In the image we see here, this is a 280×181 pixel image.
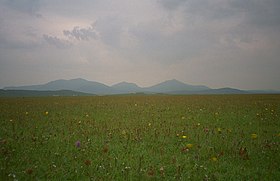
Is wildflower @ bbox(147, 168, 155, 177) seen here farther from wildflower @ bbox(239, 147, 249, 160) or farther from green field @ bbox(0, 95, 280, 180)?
wildflower @ bbox(239, 147, 249, 160)

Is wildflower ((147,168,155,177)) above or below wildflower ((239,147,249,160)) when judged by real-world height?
below

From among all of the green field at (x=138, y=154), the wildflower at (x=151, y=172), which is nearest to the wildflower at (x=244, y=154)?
the green field at (x=138, y=154)

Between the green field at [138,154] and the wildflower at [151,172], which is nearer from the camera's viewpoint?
the wildflower at [151,172]

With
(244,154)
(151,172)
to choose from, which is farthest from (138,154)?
(244,154)

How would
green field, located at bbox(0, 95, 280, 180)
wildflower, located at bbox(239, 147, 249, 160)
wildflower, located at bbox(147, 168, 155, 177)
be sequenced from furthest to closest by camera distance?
wildflower, located at bbox(239, 147, 249, 160), green field, located at bbox(0, 95, 280, 180), wildflower, located at bbox(147, 168, 155, 177)

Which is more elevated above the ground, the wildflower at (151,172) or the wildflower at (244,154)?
the wildflower at (244,154)

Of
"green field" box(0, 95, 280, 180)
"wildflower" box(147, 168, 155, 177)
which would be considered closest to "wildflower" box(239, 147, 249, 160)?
"green field" box(0, 95, 280, 180)

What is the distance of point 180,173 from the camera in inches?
210

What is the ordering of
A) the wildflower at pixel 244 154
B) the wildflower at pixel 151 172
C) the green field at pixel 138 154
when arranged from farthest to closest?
1. the wildflower at pixel 244 154
2. the green field at pixel 138 154
3. the wildflower at pixel 151 172

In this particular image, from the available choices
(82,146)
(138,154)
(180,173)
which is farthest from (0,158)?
(180,173)

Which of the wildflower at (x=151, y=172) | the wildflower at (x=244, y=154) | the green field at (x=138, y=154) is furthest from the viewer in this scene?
the wildflower at (x=244, y=154)

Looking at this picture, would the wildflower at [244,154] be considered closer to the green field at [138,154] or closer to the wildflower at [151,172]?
the green field at [138,154]

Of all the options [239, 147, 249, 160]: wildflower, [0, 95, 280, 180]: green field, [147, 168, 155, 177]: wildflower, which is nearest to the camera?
[147, 168, 155, 177]: wildflower

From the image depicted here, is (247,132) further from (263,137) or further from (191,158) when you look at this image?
(191,158)
